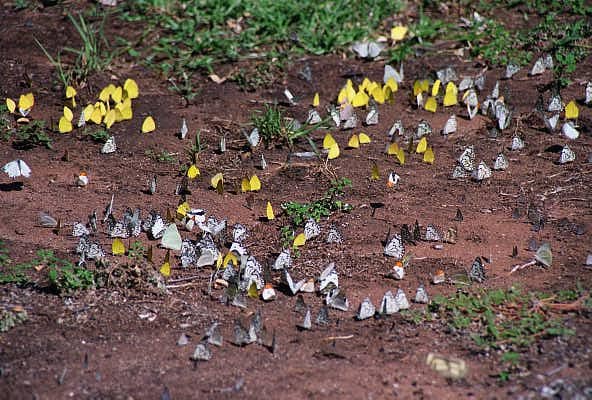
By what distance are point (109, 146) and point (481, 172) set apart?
2168 mm

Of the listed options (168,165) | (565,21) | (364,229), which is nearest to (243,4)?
(168,165)

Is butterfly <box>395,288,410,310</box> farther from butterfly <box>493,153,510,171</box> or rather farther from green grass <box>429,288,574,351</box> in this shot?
butterfly <box>493,153,510,171</box>

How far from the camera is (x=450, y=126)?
17.2 ft

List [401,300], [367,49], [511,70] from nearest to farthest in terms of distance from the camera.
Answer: [401,300]
[511,70]
[367,49]

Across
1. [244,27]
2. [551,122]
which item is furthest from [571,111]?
[244,27]

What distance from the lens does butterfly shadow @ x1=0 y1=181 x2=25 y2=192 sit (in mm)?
4555

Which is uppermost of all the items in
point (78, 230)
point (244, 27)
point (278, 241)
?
A: point (244, 27)

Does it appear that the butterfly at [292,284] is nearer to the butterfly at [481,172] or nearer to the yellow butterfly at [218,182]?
the yellow butterfly at [218,182]

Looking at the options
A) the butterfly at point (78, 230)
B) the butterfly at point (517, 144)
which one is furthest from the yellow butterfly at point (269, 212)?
the butterfly at point (517, 144)

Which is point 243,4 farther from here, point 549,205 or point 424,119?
point 549,205

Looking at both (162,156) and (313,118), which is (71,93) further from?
(313,118)

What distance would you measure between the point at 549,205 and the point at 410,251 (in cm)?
85

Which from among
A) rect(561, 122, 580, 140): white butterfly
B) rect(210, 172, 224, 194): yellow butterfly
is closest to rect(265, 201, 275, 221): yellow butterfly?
rect(210, 172, 224, 194): yellow butterfly

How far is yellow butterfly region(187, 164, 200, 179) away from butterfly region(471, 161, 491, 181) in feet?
5.12
